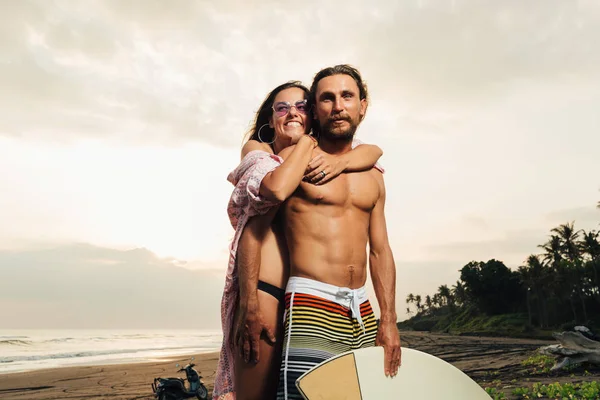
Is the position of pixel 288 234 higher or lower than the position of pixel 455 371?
higher

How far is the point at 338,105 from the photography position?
2814 millimetres

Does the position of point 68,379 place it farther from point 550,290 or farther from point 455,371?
point 550,290

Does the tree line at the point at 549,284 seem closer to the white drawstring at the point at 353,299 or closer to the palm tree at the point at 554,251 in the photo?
the palm tree at the point at 554,251

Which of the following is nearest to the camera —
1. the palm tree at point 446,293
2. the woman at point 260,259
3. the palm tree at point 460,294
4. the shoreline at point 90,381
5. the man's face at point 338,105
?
the woman at point 260,259

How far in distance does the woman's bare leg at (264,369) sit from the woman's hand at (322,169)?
746mm

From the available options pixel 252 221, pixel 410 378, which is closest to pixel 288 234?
pixel 252 221

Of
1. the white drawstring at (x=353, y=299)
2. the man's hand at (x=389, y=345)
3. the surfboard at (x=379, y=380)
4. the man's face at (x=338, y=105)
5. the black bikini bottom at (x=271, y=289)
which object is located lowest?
the surfboard at (x=379, y=380)

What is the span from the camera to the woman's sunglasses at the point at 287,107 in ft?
10.1

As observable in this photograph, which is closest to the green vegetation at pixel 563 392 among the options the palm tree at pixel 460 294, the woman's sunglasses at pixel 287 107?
the woman's sunglasses at pixel 287 107

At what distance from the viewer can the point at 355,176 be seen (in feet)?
9.55

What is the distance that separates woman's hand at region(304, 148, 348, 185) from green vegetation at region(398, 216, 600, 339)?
40.7 m

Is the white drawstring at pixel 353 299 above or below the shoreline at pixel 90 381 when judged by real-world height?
above

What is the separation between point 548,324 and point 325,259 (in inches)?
2030

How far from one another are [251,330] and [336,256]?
0.61 m
